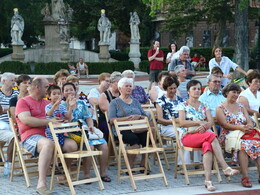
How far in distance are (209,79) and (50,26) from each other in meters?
32.2

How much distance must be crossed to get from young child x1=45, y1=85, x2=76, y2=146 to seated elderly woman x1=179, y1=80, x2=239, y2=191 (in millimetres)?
1685

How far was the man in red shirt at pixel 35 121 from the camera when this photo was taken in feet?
26.8

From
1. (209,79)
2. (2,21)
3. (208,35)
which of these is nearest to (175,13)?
(2,21)

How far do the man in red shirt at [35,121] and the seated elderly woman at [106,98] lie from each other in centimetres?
150

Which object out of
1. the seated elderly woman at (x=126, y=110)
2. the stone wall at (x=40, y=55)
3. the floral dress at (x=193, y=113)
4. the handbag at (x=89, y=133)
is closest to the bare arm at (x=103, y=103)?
the seated elderly woman at (x=126, y=110)

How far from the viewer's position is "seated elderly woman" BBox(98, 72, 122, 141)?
9891mm

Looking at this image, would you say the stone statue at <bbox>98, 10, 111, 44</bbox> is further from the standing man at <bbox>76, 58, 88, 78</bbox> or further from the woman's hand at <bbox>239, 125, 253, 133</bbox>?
the woman's hand at <bbox>239, 125, 253, 133</bbox>

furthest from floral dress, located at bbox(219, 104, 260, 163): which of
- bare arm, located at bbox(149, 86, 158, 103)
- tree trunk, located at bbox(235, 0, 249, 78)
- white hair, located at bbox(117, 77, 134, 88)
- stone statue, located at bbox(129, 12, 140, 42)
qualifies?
stone statue, located at bbox(129, 12, 140, 42)

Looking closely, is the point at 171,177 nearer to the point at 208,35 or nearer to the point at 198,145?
the point at 198,145

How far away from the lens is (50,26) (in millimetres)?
41531

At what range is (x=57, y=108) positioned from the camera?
884 cm

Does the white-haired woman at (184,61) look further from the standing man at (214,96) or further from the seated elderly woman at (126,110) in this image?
the seated elderly woman at (126,110)

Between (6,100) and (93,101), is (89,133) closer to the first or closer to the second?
(93,101)

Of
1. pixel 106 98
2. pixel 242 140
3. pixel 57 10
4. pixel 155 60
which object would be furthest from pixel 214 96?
pixel 57 10
